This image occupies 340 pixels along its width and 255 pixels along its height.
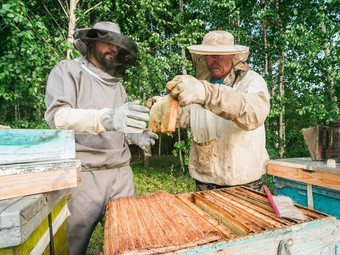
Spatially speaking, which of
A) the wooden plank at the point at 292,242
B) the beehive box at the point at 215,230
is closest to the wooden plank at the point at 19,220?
the beehive box at the point at 215,230

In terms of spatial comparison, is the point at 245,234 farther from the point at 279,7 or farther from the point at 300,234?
the point at 279,7

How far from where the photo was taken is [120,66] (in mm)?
2264

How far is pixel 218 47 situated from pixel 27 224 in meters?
1.92

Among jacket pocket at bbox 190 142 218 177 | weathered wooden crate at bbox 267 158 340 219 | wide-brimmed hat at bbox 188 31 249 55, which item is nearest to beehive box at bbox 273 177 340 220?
weathered wooden crate at bbox 267 158 340 219

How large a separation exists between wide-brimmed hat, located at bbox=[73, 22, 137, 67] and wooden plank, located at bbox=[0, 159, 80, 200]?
1.41 m

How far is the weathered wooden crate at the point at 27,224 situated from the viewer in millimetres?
731

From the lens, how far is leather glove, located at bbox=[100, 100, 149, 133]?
1.42m

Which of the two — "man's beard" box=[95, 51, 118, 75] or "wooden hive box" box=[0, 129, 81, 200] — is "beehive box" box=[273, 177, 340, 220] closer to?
"wooden hive box" box=[0, 129, 81, 200]

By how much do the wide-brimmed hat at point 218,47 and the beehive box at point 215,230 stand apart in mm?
1302

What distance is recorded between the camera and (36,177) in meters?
0.97

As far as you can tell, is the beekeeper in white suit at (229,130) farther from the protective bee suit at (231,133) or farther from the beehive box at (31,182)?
the beehive box at (31,182)

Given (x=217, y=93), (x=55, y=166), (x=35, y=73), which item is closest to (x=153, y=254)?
(x=55, y=166)

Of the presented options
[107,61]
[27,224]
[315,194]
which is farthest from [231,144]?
[27,224]

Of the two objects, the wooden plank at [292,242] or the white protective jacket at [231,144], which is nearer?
the wooden plank at [292,242]
